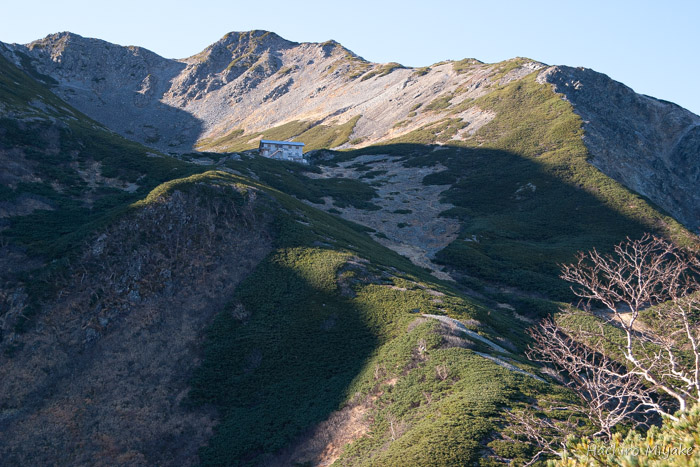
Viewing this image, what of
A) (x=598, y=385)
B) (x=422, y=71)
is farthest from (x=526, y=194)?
(x=422, y=71)

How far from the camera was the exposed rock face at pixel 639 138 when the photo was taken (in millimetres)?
→ 88062

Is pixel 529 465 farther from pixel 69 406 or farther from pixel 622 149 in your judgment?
pixel 622 149

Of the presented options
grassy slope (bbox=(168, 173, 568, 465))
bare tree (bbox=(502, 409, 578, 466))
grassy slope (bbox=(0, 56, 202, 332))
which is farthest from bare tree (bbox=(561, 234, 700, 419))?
grassy slope (bbox=(0, 56, 202, 332))

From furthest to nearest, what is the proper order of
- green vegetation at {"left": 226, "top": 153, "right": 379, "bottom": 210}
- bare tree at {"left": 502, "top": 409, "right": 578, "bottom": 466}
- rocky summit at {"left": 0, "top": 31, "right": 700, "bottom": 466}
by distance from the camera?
green vegetation at {"left": 226, "top": 153, "right": 379, "bottom": 210} → rocky summit at {"left": 0, "top": 31, "right": 700, "bottom": 466} → bare tree at {"left": 502, "top": 409, "right": 578, "bottom": 466}

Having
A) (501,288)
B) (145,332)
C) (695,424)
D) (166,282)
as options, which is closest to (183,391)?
(145,332)

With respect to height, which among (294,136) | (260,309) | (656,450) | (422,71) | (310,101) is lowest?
(260,309)

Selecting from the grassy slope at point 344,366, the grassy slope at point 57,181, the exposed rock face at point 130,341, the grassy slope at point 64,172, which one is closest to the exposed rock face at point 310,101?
the grassy slope at point 64,172

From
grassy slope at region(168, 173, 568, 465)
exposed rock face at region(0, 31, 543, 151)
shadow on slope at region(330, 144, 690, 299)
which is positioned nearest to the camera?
grassy slope at region(168, 173, 568, 465)

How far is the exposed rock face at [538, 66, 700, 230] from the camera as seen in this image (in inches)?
3467

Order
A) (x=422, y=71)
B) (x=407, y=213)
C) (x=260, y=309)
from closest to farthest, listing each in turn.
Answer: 1. (x=260, y=309)
2. (x=407, y=213)
3. (x=422, y=71)

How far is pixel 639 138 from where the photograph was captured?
349ft

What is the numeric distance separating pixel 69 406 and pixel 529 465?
23.9 meters

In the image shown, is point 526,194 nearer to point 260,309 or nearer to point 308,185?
point 308,185

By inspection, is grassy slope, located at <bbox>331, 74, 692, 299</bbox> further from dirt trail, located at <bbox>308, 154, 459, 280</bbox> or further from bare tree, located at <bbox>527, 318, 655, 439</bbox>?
bare tree, located at <bbox>527, 318, 655, 439</bbox>
